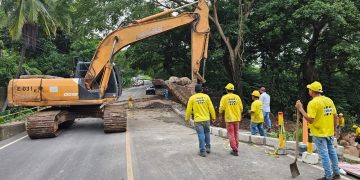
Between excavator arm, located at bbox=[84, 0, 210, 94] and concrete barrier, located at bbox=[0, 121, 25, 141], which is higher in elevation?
excavator arm, located at bbox=[84, 0, 210, 94]

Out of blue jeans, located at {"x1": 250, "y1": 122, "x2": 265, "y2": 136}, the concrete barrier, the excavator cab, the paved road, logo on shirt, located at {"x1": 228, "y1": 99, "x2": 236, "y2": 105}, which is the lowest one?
the paved road

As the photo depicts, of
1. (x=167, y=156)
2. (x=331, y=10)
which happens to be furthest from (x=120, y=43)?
(x=331, y=10)

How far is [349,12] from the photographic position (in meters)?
21.1

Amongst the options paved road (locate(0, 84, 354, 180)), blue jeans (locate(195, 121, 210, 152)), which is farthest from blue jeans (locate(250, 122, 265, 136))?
blue jeans (locate(195, 121, 210, 152))

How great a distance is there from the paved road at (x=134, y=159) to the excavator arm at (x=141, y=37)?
2596mm

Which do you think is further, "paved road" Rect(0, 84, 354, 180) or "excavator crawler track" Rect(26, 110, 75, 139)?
"excavator crawler track" Rect(26, 110, 75, 139)

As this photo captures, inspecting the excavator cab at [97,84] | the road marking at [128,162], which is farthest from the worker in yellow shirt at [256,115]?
the excavator cab at [97,84]

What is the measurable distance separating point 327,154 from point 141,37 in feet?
33.0

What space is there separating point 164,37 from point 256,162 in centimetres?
2297

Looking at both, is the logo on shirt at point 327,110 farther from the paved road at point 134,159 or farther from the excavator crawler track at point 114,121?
the excavator crawler track at point 114,121

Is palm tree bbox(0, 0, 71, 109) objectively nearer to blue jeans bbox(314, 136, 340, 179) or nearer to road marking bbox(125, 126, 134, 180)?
road marking bbox(125, 126, 134, 180)

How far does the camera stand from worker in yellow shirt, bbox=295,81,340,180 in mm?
7645

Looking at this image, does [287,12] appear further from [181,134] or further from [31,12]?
[31,12]

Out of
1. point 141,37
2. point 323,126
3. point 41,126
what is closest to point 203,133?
point 323,126
